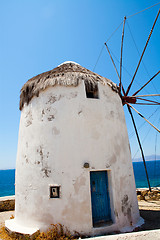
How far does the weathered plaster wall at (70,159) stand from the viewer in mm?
5375

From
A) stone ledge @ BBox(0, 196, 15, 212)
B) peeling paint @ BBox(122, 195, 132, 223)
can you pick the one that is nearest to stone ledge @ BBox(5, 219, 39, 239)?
peeling paint @ BBox(122, 195, 132, 223)

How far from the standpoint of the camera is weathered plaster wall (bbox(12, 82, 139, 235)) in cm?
538

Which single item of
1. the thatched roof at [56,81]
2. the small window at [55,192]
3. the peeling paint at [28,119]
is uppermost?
the thatched roof at [56,81]

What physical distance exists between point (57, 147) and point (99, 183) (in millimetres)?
1994

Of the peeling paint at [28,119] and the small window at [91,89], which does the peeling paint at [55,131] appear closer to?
the peeling paint at [28,119]

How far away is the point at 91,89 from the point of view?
22.0ft

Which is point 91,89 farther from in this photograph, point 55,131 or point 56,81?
point 55,131

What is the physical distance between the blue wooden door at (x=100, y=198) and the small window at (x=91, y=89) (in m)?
3.03

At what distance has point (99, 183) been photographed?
6.04 meters

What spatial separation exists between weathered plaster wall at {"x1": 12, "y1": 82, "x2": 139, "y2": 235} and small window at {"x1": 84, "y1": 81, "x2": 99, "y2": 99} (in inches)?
8.4

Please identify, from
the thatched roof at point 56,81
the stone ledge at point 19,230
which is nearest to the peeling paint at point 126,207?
the stone ledge at point 19,230

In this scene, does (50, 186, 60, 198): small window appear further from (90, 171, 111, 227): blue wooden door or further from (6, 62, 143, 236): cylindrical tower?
(90, 171, 111, 227): blue wooden door

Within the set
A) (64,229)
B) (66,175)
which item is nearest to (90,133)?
(66,175)

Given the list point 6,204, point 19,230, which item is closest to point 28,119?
point 19,230
